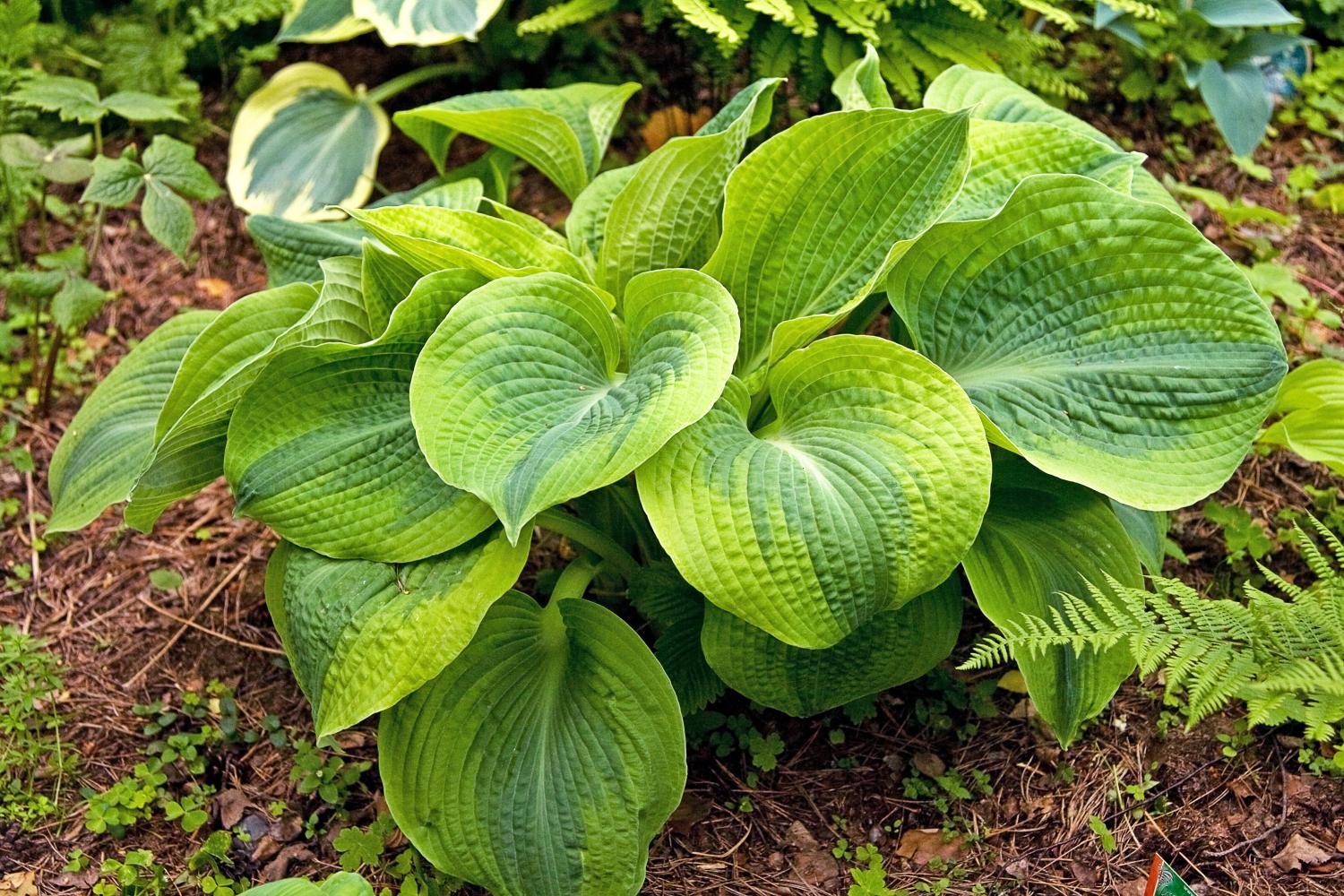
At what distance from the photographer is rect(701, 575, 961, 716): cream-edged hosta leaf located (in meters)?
1.84

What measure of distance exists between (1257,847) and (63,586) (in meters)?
2.35

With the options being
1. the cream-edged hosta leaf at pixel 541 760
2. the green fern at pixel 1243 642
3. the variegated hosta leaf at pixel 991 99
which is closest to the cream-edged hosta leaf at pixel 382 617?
the cream-edged hosta leaf at pixel 541 760

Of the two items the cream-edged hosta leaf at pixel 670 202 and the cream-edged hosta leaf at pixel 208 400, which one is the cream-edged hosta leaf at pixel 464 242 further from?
the cream-edged hosta leaf at pixel 208 400

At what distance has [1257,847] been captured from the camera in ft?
6.30

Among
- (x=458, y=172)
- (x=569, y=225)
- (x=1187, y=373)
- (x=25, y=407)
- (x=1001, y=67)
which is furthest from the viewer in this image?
(x=1001, y=67)

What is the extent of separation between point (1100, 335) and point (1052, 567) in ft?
1.26

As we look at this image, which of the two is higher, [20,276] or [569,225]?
[569,225]

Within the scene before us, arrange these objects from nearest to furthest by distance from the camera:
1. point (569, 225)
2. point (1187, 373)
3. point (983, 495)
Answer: point (983, 495) < point (1187, 373) < point (569, 225)

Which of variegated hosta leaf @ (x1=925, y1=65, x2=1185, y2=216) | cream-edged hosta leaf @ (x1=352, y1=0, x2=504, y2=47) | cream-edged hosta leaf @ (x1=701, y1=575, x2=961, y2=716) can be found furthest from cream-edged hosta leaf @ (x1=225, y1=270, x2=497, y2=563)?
cream-edged hosta leaf @ (x1=352, y1=0, x2=504, y2=47)

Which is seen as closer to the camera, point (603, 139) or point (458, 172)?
point (603, 139)

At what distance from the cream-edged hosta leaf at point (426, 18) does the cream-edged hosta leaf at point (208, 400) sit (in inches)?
37.8

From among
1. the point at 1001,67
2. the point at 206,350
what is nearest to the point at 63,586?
the point at 206,350

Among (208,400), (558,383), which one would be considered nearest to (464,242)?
(558,383)

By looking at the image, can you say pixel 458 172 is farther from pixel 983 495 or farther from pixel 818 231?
pixel 983 495
